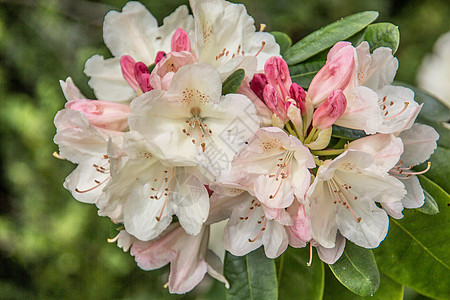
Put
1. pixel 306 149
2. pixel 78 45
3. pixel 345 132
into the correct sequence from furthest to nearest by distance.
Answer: pixel 78 45 < pixel 345 132 < pixel 306 149

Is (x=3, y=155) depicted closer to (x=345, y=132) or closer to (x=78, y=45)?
(x=78, y=45)

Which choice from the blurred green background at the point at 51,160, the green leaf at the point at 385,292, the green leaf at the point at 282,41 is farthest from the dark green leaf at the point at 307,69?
the blurred green background at the point at 51,160

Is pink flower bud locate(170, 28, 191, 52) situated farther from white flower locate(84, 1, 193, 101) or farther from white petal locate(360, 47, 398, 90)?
white petal locate(360, 47, 398, 90)

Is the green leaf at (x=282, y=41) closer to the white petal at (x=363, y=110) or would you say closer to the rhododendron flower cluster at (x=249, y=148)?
the rhododendron flower cluster at (x=249, y=148)

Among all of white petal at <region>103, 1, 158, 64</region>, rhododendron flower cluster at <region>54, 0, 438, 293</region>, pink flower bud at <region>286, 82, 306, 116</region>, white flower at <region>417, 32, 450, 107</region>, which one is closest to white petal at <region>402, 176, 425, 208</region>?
rhododendron flower cluster at <region>54, 0, 438, 293</region>

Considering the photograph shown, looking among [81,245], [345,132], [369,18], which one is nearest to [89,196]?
[345,132]
